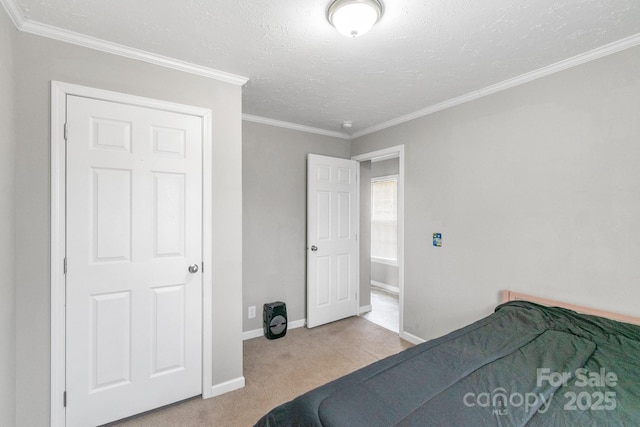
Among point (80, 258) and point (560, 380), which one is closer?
point (560, 380)

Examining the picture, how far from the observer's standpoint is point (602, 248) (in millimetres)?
1892

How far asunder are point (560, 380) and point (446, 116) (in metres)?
2.36

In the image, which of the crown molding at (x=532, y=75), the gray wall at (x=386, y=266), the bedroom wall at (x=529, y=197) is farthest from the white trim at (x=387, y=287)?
the crown molding at (x=532, y=75)

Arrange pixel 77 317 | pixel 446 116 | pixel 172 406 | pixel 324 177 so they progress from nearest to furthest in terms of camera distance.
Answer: pixel 77 317 → pixel 172 406 → pixel 446 116 → pixel 324 177

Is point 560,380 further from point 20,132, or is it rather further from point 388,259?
point 388,259

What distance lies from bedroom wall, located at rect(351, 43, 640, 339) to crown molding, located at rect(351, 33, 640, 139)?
4 cm

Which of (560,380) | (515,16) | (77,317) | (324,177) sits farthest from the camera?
(324,177)

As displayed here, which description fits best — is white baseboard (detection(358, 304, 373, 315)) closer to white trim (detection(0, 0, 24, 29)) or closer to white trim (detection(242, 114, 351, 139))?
white trim (detection(242, 114, 351, 139))

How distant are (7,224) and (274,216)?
7.25 feet

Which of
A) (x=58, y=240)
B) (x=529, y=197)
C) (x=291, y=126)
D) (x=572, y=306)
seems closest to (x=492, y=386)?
(x=572, y=306)

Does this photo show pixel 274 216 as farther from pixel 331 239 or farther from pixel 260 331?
pixel 260 331

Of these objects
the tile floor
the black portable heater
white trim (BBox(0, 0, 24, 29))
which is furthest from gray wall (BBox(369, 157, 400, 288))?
white trim (BBox(0, 0, 24, 29))

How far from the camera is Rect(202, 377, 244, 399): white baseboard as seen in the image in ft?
7.21

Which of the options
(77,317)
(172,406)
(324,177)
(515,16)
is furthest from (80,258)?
(515,16)
